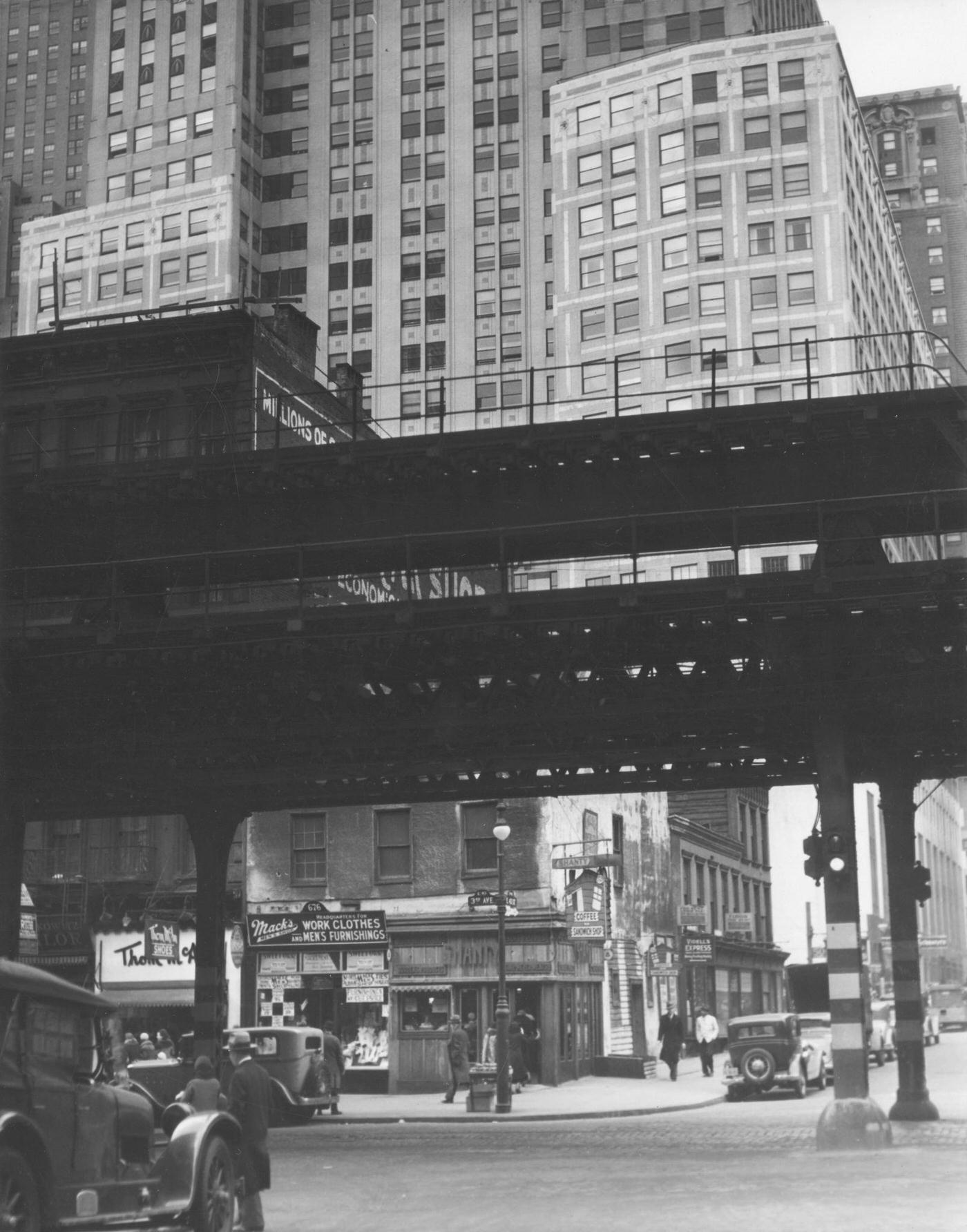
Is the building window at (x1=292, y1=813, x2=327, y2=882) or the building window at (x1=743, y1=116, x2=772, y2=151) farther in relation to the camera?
the building window at (x1=743, y1=116, x2=772, y2=151)

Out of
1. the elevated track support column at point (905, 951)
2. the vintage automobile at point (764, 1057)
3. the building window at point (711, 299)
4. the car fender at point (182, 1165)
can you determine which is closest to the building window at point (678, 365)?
the building window at point (711, 299)

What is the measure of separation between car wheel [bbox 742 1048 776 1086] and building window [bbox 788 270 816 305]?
55.5 metres

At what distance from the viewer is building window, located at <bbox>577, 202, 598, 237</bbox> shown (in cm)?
9231

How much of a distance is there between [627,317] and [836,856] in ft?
226

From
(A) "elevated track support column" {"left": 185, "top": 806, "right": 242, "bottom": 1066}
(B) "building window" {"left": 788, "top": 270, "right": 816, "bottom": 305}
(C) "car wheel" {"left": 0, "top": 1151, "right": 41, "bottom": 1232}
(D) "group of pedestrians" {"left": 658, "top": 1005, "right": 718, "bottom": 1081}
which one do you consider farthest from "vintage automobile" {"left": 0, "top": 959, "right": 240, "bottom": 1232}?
(B) "building window" {"left": 788, "top": 270, "right": 816, "bottom": 305}

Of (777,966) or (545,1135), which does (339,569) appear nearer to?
(545,1135)

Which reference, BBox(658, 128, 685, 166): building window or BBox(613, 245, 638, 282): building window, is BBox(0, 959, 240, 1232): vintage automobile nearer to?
BBox(613, 245, 638, 282): building window

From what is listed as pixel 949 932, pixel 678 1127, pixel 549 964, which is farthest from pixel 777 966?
pixel 949 932

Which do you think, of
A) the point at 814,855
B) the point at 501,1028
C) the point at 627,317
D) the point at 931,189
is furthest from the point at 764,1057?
the point at 931,189

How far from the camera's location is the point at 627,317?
297 ft

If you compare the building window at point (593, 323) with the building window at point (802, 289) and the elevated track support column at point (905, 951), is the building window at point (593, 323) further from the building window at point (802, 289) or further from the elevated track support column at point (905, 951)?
the elevated track support column at point (905, 951)

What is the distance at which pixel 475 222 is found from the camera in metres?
103

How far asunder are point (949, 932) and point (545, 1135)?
382ft

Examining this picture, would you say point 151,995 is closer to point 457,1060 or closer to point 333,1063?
point 457,1060
